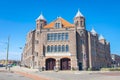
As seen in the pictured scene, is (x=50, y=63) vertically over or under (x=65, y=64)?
over

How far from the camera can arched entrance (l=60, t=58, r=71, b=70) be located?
59375 mm

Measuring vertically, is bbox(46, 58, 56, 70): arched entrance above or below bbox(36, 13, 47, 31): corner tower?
below

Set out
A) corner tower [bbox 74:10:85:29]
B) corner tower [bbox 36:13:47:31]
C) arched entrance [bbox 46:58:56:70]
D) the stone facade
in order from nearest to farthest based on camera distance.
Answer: arched entrance [bbox 46:58:56:70]
corner tower [bbox 74:10:85:29]
corner tower [bbox 36:13:47:31]
the stone facade

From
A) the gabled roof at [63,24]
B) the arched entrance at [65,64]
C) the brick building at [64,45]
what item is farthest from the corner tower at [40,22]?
the arched entrance at [65,64]

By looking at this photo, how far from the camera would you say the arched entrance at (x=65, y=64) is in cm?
5938

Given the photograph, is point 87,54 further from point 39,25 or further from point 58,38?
point 39,25

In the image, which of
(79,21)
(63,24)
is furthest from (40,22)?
(79,21)

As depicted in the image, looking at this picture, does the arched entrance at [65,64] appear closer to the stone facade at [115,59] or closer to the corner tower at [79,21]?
the corner tower at [79,21]

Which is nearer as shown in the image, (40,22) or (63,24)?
(63,24)

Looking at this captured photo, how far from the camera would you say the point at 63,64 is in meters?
59.9

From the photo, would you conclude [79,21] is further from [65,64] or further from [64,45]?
[65,64]

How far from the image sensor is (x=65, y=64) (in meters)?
59.7

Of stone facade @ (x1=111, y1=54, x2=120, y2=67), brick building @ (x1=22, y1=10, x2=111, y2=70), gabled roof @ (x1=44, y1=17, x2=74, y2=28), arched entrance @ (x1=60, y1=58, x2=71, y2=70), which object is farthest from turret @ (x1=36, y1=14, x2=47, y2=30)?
stone facade @ (x1=111, y1=54, x2=120, y2=67)

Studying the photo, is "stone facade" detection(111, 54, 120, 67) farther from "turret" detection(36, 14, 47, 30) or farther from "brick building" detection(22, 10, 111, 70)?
"turret" detection(36, 14, 47, 30)
